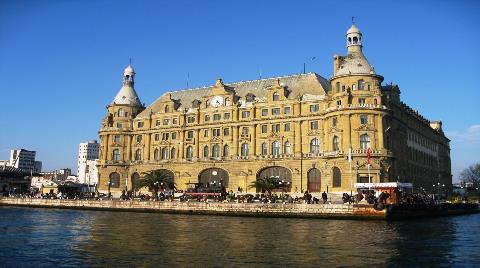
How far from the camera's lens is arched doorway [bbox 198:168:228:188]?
354ft

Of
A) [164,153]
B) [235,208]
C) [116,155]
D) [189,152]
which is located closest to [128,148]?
[116,155]

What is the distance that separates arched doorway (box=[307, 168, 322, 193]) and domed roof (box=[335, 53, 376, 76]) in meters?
20.1

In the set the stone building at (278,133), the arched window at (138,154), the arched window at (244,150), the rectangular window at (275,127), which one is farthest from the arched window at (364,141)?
the arched window at (138,154)

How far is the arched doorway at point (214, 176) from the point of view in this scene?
10781cm

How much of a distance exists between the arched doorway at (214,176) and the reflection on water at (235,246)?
172 ft

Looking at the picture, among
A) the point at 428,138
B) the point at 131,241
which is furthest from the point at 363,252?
the point at 428,138

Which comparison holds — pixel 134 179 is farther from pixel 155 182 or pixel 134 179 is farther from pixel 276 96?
pixel 276 96

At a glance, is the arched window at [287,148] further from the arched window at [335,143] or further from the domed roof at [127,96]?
the domed roof at [127,96]

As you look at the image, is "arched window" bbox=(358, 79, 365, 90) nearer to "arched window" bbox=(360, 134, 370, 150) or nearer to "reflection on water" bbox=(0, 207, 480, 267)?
"arched window" bbox=(360, 134, 370, 150)

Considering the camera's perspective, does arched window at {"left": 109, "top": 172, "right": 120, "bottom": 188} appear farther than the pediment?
A: Yes

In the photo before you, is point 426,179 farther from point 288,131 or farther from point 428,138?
point 288,131

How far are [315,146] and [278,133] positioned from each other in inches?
348

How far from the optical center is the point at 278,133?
103 meters

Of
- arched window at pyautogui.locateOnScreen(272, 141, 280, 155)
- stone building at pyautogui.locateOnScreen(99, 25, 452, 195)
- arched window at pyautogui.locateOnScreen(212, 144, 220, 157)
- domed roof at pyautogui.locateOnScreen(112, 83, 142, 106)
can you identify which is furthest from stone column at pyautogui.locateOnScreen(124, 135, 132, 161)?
arched window at pyautogui.locateOnScreen(272, 141, 280, 155)
